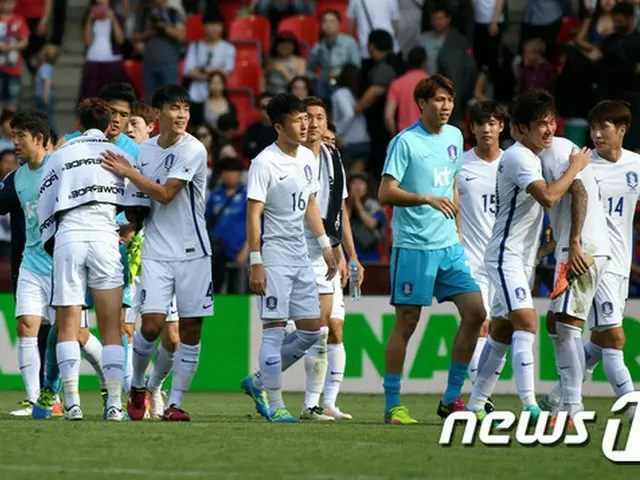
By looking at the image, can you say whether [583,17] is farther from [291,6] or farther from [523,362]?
[523,362]

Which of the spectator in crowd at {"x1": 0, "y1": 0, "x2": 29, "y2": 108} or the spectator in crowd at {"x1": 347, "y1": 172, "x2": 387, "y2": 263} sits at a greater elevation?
the spectator in crowd at {"x1": 0, "y1": 0, "x2": 29, "y2": 108}

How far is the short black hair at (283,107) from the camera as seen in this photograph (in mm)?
12859

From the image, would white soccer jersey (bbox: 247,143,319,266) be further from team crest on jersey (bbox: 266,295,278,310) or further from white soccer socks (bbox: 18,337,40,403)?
white soccer socks (bbox: 18,337,40,403)

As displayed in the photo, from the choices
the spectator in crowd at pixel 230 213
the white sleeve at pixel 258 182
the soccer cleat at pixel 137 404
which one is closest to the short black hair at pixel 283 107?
the white sleeve at pixel 258 182

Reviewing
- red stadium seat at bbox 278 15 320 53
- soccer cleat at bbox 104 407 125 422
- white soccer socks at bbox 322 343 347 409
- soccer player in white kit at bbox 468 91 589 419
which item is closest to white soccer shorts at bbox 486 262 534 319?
soccer player in white kit at bbox 468 91 589 419

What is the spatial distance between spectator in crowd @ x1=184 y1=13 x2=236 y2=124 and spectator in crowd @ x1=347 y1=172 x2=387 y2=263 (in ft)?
13.1

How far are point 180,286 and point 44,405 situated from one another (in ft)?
5.90

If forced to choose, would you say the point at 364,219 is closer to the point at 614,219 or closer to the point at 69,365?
Result: the point at 614,219

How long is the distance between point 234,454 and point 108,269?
107 inches

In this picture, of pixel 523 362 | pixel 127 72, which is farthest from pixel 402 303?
pixel 127 72

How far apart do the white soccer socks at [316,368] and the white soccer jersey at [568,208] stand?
2.67 meters

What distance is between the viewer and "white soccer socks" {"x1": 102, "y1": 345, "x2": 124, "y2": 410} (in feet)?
40.9

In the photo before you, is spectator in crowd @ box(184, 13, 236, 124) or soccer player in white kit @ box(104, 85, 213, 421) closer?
soccer player in white kit @ box(104, 85, 213, 421)

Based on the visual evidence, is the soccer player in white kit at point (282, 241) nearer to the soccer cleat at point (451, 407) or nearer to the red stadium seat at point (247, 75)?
the soccer cleat at point (451, 407)
